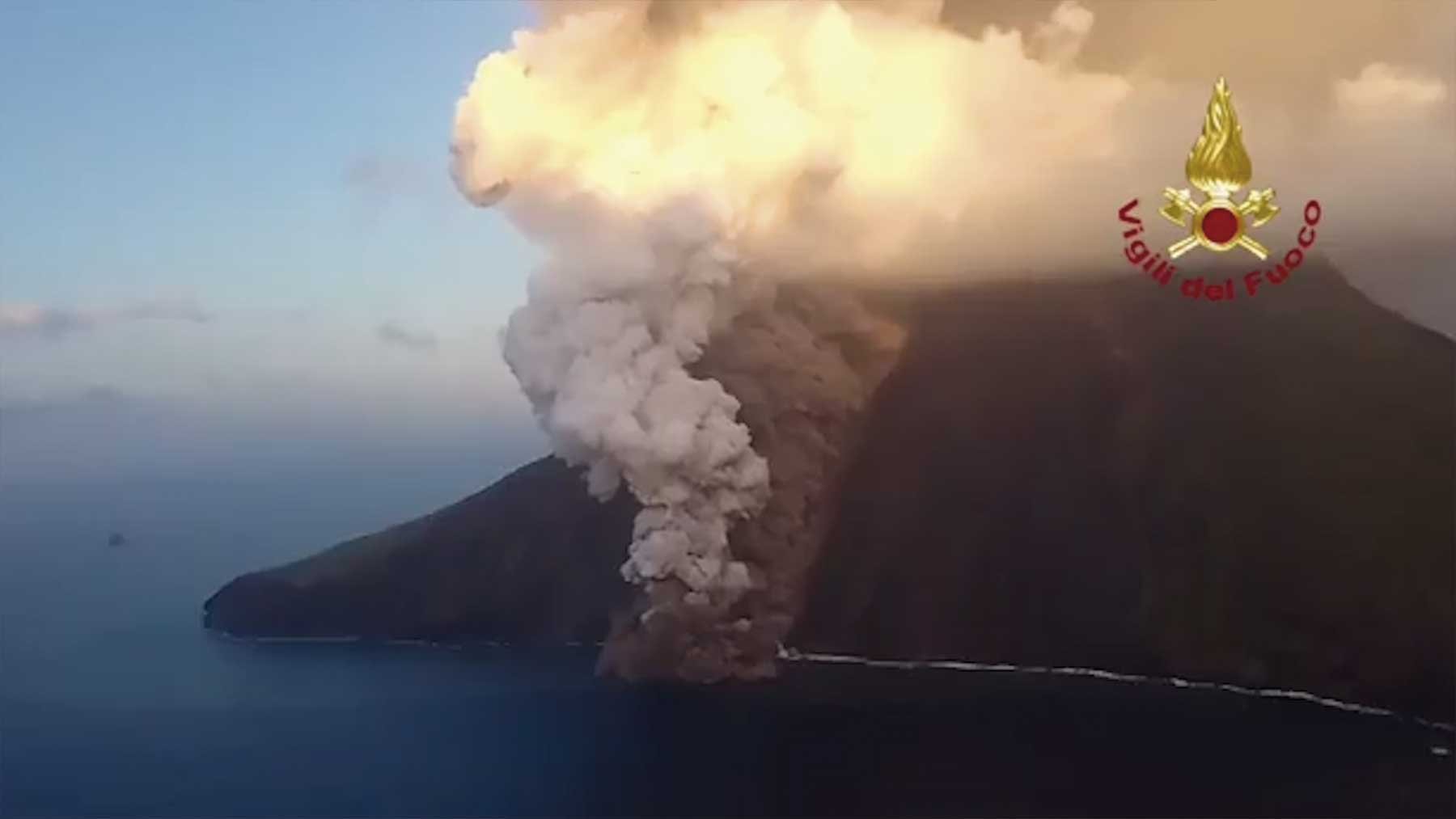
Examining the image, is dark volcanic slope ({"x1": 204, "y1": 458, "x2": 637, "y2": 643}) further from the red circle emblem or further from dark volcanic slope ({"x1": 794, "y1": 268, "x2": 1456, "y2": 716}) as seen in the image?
the red circle emblem

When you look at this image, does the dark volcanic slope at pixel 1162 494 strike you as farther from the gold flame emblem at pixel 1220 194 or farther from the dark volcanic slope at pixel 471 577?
the dark volcanic slope at pixel 471 577

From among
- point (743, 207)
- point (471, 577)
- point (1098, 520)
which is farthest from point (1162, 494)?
point (471, 577)

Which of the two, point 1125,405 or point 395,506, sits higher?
point 1125,405


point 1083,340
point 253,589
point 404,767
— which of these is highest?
point 1083,340

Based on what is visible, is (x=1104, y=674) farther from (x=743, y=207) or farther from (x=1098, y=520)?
(x=743, y=207)

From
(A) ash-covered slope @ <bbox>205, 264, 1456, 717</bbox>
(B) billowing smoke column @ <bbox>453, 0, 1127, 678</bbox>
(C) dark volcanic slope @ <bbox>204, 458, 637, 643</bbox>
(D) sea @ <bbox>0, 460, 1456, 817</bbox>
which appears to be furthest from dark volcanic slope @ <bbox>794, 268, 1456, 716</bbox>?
(C) dark volcanic slope @ <bbox>204, 458, 637, 643</bbox>

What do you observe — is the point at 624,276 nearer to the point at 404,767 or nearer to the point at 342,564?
the point at 342,564

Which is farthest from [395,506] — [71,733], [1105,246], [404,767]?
[1105,246]
